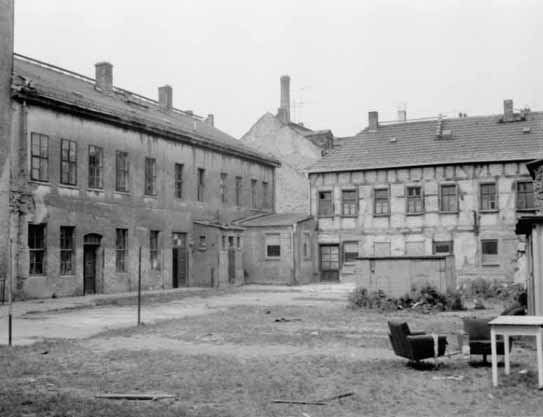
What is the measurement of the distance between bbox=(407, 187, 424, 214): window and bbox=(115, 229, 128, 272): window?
53.6 feet

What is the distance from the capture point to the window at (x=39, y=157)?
84.5 feet

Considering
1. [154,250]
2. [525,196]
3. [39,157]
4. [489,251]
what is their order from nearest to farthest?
1. [39,157]
2. [154,250]
3. [525,196]
4. [489,251]

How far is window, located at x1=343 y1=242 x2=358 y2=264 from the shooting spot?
39781 mm

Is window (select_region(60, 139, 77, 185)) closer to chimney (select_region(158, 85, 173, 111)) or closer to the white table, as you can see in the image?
chimney (select_region(158, 85, 173, 111))

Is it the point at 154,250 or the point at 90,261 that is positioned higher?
the point at 154,250

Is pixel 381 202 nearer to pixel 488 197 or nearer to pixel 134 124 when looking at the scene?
pixel 488 197

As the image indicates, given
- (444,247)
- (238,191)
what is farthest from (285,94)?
(444,247)

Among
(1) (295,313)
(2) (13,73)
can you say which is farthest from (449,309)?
(2) (13,73)

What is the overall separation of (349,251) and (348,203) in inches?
111

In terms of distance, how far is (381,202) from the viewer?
39250 millimetres

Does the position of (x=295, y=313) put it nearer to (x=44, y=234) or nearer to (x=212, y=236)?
(x=44, y=234)

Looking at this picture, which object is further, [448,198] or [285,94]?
[285,94]

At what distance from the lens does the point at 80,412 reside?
7.57 m

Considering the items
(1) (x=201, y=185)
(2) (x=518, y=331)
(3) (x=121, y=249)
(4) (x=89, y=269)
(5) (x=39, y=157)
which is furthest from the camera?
(1) (x=201, y=185)
